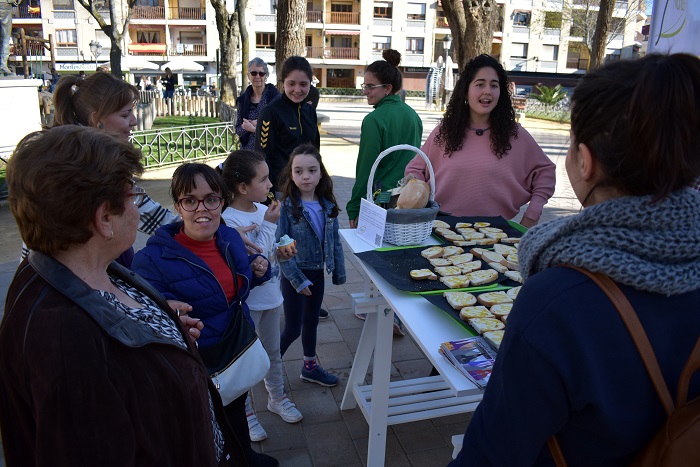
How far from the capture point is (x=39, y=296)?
1.20 metres

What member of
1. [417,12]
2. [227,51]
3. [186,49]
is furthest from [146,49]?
[227,51]

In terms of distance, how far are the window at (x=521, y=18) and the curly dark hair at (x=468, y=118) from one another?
52.7m

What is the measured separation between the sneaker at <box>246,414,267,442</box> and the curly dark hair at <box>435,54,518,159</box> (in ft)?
6.36

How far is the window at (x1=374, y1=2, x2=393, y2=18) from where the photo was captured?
48531mm

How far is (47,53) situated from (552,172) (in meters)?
57.8

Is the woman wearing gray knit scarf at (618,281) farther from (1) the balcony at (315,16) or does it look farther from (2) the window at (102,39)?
(2) the window at (102,39)

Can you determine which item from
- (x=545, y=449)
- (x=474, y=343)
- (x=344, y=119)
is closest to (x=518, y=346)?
(x=545, y=449)

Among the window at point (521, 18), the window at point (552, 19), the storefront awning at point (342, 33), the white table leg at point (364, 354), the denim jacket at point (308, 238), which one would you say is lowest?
the white table leg at point (364, 354)

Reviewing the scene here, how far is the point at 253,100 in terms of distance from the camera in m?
5.73

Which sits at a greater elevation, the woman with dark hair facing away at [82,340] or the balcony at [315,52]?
the balcony at [315,52]

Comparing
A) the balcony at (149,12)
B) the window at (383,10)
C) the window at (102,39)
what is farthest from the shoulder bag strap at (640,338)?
the window at (102,39)

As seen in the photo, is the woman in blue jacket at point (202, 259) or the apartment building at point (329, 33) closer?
the woman in blue jacket at point (202, 259)

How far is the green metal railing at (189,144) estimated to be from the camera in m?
10.8

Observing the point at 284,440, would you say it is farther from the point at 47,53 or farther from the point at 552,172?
the point at 47,53
